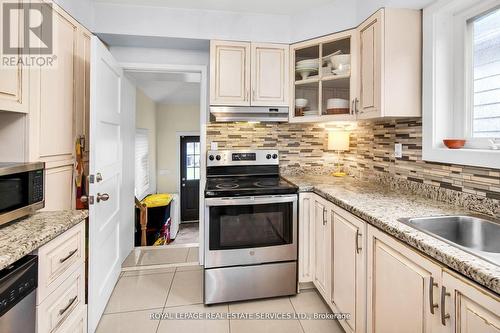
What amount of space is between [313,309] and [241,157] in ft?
4.64

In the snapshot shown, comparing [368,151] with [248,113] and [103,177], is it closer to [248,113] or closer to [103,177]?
[248,113]

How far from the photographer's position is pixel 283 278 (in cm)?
202

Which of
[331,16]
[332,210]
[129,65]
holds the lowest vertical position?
[332,210]

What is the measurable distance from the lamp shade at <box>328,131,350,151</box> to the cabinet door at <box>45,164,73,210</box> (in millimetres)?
2181

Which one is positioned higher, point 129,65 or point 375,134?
point 129,65

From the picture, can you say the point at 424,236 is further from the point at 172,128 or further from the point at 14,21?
the point at 172,128

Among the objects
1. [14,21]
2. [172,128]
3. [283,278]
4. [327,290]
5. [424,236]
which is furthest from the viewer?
[172,128]

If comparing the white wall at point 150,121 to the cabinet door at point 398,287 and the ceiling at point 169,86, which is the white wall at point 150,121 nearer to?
the ceiling at point 169,86

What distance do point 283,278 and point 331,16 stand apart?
2180mm

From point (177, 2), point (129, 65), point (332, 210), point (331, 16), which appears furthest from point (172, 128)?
point (332, 210)

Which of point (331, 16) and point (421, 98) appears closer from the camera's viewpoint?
point (421, 98)

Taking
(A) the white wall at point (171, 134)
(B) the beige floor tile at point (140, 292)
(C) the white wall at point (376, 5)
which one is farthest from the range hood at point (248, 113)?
(A) the white wall at point (171, 134)

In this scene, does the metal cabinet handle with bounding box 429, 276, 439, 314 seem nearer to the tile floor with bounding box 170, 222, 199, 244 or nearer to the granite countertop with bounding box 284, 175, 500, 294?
the granite countertop with bounding box 284, 175, 500, 294

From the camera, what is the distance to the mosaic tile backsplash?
1466mm
